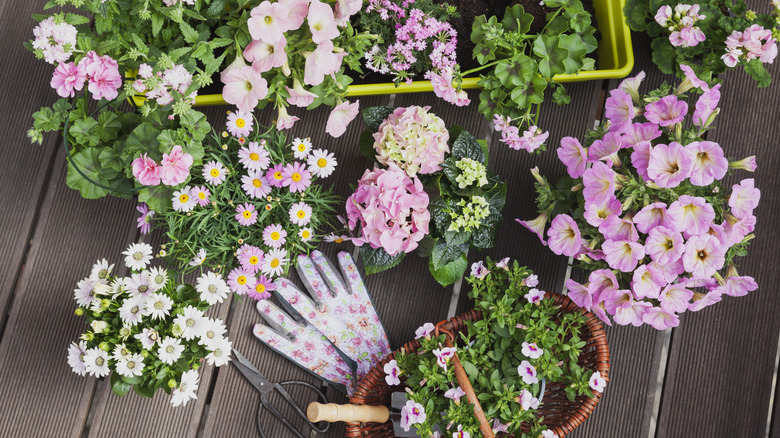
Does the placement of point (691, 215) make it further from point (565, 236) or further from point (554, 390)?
point (554, 390)

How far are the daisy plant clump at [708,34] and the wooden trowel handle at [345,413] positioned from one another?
99 cm

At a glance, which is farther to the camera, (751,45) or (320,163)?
(320,163)

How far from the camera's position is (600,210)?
3.56 feet

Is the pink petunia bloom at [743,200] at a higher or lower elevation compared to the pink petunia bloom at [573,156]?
lower

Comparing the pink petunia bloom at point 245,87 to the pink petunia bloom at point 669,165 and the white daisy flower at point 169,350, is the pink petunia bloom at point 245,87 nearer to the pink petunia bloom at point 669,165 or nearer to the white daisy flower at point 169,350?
the white daisy flower at point 169,350

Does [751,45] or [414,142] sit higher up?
[751,45]

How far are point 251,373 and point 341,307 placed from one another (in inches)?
10.6

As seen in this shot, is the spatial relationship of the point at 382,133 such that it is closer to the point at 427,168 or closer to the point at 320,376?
the point at 427,168

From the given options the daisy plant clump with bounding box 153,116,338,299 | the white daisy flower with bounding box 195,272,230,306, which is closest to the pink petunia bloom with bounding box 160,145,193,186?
the daisy plant clump with bounding box 153,116,338,299

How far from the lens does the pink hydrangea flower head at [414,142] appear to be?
3.91 ft

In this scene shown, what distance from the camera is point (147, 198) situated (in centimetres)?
120

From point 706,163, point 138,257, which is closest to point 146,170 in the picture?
point 138,257

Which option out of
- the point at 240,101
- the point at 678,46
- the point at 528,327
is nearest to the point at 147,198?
the point at 240,101

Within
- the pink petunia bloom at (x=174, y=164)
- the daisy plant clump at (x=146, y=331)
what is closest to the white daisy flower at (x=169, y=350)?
the daisy plant clump at (x=146, y=331)
